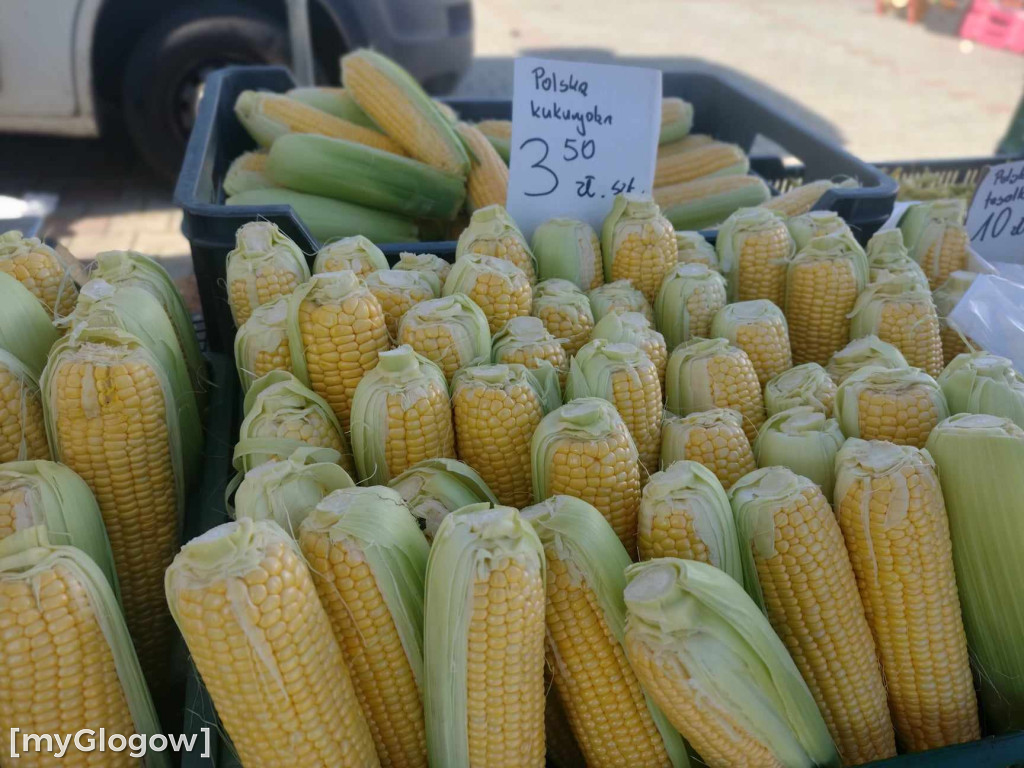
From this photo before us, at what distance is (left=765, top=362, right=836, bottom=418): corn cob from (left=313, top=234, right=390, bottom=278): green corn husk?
2.72 feet

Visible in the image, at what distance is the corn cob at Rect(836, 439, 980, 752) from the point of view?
1192 mm

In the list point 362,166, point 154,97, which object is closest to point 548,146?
point 362,166

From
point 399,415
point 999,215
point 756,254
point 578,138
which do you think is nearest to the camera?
point 399,415

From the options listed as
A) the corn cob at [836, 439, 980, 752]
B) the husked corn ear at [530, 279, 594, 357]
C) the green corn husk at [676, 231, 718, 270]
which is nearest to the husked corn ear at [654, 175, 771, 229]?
the green corn husk at [676, 231, 718, 270]

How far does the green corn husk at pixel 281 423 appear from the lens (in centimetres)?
132

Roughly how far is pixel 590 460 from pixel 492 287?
0.51 m

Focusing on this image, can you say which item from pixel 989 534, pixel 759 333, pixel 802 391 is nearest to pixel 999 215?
pixel 759 333

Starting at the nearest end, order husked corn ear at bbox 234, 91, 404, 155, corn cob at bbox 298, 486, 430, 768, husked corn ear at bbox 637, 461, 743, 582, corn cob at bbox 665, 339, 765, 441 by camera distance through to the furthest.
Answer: corn cob at bbox 298, 486, 430, 768 < husked corn ear at bbox 637, 461, 743, 582 < corn cob at bbox 665, 339, 765, 441 < husked corn ear at bbox 234, 91, 404, 155

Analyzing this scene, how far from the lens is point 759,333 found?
169cm

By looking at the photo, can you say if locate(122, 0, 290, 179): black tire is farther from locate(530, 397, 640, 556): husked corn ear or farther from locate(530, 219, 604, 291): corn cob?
locate(530, 397, 640, 556): husked corn ear

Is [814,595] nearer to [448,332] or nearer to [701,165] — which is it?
[448,332]

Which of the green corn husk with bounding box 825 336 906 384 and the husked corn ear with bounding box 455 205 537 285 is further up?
the husked corn ear with bounding box 455 205 537 285

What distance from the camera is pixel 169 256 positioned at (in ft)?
15.2

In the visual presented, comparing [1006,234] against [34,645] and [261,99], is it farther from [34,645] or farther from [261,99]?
[34,645]
